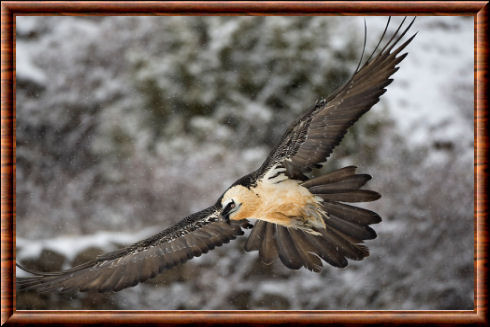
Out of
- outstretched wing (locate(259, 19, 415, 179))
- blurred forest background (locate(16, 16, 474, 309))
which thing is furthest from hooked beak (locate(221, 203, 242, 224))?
blurred forest background (locate(16, 16, 474, 309))

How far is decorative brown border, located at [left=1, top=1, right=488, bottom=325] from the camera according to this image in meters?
2.14

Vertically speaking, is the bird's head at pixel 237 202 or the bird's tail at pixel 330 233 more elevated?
the bird's head at pixel 237 202

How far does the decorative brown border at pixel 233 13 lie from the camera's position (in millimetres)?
2141

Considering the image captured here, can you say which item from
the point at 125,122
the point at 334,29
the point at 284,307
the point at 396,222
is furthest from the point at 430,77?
the point at 125,122

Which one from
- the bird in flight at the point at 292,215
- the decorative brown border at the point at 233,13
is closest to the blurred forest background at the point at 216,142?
the decorative brown border at the point at 233,13

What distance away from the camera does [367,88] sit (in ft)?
6.57

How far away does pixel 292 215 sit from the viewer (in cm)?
225

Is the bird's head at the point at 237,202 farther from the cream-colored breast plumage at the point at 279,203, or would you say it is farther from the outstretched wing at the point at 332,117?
the outstretched wing at the point at 332,117

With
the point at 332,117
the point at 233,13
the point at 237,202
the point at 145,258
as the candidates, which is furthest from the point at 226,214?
the point at 233,13

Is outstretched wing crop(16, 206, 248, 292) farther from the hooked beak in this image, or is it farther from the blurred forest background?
the blurred forest background

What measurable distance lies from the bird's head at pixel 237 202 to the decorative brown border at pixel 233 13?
16.8 inches

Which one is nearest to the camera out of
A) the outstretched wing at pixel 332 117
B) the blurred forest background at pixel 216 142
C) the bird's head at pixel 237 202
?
the outstretched wing at pixel 332 117

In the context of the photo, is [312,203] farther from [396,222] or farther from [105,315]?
[105,315]

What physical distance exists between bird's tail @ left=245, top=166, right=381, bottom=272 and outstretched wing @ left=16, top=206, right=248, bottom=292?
0.15m
